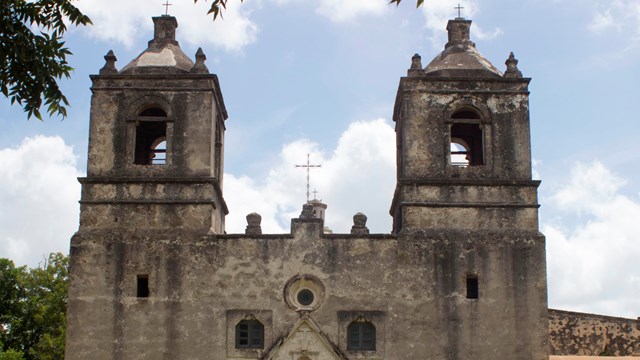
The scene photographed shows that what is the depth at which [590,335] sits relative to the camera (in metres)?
25.0

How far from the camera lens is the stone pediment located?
1925 centimetres

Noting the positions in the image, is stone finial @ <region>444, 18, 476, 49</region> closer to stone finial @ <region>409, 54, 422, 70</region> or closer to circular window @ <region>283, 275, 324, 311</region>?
stone finial @ <region>409, 54, 422, 70</region>

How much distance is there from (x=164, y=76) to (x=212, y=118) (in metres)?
1.39

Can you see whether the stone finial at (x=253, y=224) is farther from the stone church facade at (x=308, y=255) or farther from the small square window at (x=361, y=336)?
the small square window at (x=361, y=336)

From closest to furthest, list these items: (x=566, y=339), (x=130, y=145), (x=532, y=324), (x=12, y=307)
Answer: (x=532, y=324)
(x=130, y=145)
(x=566, y=339)
(x=12, y=307)

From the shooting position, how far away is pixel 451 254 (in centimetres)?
1983

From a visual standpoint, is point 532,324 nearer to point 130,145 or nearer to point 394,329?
point 394,329

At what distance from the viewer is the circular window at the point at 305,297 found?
19734mm

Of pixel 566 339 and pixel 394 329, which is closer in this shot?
pixel 394 329

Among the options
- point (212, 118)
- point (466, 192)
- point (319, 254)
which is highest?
point (212, 118)

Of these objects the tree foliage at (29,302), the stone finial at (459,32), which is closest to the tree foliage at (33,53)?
the stone finial at (459,32)

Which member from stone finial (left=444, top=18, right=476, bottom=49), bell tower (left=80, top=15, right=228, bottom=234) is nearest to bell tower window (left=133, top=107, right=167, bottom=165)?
bell tower (left=80, top=15, right=228, bottom=234)

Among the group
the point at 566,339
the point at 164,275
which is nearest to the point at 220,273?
the point at 164,275

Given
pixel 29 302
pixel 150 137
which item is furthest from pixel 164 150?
pixel 29 302
